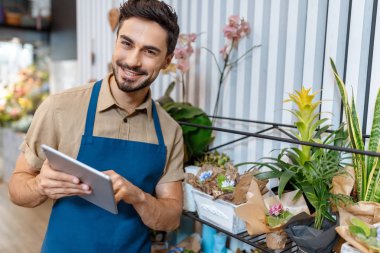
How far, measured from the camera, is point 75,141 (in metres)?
1.23

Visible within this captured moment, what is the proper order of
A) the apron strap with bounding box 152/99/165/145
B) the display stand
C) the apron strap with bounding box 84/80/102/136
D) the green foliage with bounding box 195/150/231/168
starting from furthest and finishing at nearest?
the green foliage with bounding box 195/150/231/168
the apron strap with bounding box 152/99/165/145
the apron strap with bounding box 84/80/102/136
the display stand

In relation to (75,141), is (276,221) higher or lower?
lower

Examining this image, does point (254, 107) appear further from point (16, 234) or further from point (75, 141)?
point (16, 234)

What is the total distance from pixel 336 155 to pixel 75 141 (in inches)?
34.0

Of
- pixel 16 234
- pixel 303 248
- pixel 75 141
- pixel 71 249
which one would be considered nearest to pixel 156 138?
pixel 75 141

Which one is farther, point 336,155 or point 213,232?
point 213,232

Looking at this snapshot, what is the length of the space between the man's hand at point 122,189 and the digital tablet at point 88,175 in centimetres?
6

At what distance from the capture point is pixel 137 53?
3.85 feet

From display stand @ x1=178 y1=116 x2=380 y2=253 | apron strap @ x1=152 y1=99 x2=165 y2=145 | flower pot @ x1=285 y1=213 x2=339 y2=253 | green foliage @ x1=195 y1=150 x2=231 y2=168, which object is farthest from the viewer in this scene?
green foliage @ x1=195 y1=150 x2=231 y2=168

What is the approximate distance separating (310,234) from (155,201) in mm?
518

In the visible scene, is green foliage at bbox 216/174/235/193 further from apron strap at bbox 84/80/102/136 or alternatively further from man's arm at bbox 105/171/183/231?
apron strap at bbox 84/80/102/136

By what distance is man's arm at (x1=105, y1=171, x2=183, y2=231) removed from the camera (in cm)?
110

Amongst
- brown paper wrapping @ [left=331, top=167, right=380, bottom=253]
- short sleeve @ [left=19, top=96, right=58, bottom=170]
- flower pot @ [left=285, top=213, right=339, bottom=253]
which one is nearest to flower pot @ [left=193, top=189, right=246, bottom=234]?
flower pot @ [left=285, top=213, right=339, bottom=253]

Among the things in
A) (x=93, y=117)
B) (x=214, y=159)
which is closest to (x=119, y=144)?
(x=93, y=117)
